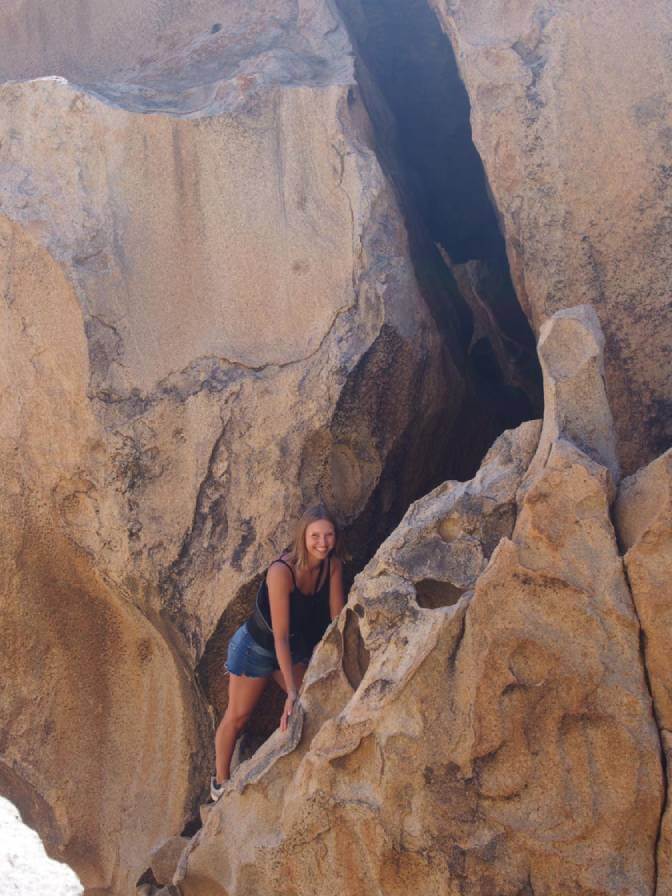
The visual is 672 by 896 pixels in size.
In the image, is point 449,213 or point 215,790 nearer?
point 215,790

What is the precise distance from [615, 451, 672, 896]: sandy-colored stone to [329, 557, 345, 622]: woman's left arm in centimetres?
90

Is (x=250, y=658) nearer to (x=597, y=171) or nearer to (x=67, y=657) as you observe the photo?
(x=67, y=657)

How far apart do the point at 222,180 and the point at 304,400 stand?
0.86 m

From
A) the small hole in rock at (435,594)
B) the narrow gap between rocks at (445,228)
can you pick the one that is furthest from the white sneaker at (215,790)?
the narrow gap between rocks at (445,228)

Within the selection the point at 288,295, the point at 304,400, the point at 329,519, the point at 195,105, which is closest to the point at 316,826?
the point at 329,519

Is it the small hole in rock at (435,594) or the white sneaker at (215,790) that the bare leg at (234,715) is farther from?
the small hole in rock at (435,594)

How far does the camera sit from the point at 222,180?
3615 millimetres

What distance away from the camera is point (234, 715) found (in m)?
3.19

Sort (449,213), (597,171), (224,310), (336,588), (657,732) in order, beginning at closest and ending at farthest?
(657,732) < (336,588) < (597,171) < (224,310) < (449,213)

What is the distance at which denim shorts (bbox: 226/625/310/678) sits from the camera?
3084mm

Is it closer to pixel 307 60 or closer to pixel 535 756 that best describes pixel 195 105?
pixel 307 60

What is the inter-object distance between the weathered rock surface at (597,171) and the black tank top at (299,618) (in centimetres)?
106

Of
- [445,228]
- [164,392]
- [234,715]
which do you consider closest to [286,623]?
[234,715]

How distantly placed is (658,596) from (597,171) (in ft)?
5.29
